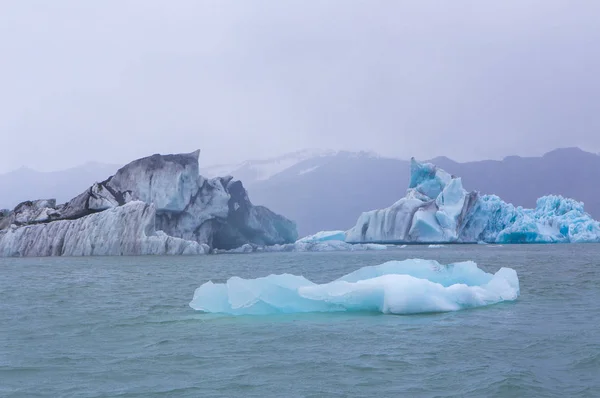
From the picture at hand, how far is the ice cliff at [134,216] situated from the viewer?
36438 mm

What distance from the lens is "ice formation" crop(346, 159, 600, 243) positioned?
2195 inches

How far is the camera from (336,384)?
20.7 ft

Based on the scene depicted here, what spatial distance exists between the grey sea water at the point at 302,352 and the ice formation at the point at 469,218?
4362 cm

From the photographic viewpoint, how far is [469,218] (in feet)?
185

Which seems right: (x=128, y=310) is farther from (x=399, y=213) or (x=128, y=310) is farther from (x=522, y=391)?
(x=399, y=213)

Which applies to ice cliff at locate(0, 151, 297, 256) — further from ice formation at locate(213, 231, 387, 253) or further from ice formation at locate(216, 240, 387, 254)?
ice formation at locate(216, 240, 387, 254)

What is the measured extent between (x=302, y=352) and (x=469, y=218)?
50.9 m

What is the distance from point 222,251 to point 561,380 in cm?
4193

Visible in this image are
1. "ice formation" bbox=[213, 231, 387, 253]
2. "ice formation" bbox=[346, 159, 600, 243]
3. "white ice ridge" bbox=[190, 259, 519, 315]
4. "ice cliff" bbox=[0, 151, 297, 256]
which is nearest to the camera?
"white ice ridge" bbox=[190, 259, 519, 315]

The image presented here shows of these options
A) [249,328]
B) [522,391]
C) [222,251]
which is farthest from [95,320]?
[222,251]

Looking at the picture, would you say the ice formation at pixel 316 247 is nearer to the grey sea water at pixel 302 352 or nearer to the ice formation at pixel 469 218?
the ice formation at pixel 469 218

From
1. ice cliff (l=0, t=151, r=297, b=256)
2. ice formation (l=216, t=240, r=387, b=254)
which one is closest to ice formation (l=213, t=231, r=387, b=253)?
ice formation (l=216, t=240, r=387, b=254)

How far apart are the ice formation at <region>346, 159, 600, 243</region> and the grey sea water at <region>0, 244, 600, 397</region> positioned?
143 feet

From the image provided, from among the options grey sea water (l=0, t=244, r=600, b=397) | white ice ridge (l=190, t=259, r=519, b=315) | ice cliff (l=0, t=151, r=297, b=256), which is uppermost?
ice cliff (l=0, t=151, r=297, b=256)
